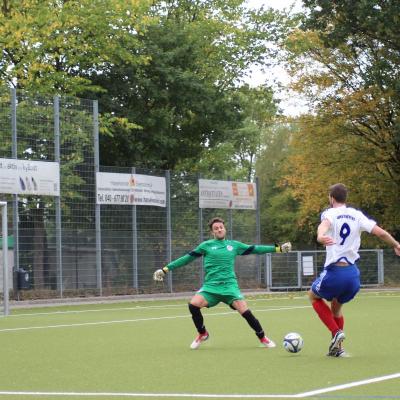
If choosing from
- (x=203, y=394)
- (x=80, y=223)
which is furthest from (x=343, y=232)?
(x=80, y=223)

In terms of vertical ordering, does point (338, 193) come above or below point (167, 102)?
below

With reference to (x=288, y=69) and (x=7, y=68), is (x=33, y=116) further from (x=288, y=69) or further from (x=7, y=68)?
(x=288, y=69)

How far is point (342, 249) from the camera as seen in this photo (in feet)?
38.7

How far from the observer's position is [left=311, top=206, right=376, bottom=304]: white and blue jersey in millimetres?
11789

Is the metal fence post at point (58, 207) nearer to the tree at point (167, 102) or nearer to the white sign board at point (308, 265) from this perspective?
the tree at point (167, 102)

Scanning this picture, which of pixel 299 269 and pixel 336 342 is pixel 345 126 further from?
pixel 336 342

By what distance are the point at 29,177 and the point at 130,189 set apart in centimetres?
455

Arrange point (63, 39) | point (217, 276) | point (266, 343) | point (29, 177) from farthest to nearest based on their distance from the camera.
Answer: point (63, 39)
point (29, 177)
point (217, 276)
point (266, 343)

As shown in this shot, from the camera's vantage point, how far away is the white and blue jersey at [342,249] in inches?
464

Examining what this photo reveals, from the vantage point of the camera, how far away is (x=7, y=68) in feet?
126

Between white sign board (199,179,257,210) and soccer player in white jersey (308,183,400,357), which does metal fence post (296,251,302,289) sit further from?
soccer player in white jersey (308,183,400,357)

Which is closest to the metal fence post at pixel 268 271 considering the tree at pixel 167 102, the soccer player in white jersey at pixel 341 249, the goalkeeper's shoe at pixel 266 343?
the tree at pixel 167 102

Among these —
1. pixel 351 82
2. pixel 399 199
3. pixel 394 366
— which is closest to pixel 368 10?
pixel 351 82

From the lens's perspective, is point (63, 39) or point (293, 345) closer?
point (293, 345)
